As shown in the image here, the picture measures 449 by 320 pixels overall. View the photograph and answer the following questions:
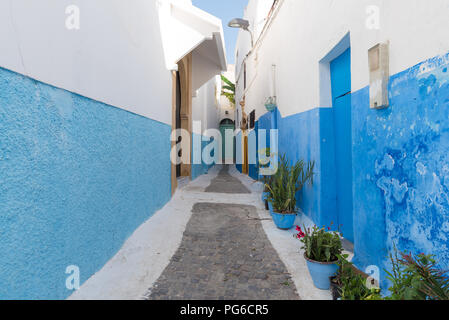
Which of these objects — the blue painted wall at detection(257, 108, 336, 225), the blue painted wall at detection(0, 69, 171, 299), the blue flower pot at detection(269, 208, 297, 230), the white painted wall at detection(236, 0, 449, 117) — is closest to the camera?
the blue painted wall at detection(0, 69, 171, 299)

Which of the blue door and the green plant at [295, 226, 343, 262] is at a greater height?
the blue door

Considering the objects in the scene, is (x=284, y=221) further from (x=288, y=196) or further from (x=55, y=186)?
(x=55, y=186)

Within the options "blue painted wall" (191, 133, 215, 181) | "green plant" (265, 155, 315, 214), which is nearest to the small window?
"blue painted wall" (191, 133, 215, 181)

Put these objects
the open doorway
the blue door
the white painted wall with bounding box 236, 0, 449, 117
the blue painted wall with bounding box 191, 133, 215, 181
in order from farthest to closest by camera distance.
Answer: the blue painted wall with bounding box 191, 133, 215, 181
the open doorway
the blue door
the white painted wall with bounding box 236, 0, 449, 117

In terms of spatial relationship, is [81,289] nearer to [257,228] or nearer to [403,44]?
[257,228]

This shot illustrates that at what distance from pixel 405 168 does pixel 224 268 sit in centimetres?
192

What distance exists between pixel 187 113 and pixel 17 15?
663 centimetres

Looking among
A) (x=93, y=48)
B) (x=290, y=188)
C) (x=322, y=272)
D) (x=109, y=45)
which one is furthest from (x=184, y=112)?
(x=322, y=272)

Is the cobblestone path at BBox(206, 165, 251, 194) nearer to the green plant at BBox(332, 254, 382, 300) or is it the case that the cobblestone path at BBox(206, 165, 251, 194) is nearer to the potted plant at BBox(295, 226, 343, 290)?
the potted plant at BBox(295, 226, 343, 290)

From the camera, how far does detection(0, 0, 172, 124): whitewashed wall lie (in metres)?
1.51

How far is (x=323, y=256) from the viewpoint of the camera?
7.49 ft

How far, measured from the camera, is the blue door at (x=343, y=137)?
3.04 metres

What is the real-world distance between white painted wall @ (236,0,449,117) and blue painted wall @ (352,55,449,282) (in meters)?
0.15

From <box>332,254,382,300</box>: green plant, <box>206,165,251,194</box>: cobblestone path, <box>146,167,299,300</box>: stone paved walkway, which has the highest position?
<box>206,165,251,194</box>: cobblestone path
